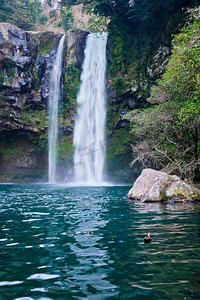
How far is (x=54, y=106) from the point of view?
113 ft

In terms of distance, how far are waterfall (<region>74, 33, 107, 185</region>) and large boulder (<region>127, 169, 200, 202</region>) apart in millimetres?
18855

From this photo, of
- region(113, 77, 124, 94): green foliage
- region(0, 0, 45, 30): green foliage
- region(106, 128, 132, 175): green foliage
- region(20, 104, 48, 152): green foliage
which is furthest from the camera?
region(0, 0, 45, 30): green foliage

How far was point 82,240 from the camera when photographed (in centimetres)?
514

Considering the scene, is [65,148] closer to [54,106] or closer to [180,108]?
[54,106]

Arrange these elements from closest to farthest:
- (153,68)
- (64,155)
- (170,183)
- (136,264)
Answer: (136,264)
(170,183)
(153,68)
(64,155)

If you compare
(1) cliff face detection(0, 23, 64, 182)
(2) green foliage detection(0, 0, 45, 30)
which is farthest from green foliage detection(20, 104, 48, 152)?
(2) green foliage detection(0, 0, 45, 30)

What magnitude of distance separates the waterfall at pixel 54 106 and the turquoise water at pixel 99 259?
91.1ft

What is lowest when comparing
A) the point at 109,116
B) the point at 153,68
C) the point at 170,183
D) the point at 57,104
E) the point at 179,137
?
the point at 170,183

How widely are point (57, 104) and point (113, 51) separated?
10.0m

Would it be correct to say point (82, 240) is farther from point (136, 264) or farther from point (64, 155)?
point (64, 155)

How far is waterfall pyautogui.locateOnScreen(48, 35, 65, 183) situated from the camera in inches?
1347

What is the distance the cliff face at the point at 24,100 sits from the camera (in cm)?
3155

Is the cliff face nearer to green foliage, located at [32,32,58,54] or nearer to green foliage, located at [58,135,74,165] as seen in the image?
green foliage, located at [32,32,58,54]

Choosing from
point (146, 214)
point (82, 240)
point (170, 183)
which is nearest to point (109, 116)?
point (170, 183)
